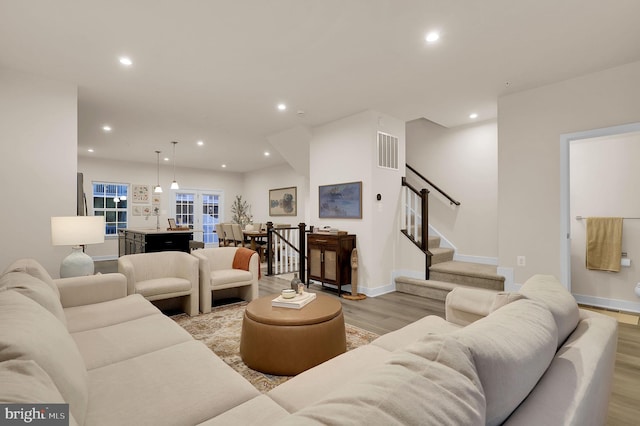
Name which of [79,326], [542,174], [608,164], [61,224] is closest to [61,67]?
[61,224]

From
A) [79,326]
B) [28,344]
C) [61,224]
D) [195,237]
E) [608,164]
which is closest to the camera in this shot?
[28,344]

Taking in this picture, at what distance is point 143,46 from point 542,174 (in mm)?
4620

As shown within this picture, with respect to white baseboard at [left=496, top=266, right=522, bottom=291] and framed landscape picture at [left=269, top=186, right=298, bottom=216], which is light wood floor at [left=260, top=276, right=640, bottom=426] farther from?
framed landscape picture at [left=269, top=186, right=298, bottom=216]

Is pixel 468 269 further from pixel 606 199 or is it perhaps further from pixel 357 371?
pixel 357 371

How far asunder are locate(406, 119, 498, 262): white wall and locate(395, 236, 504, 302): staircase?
57cm

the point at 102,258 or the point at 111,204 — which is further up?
the point at 111,204

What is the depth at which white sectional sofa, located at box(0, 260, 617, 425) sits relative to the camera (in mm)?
Answer: 576

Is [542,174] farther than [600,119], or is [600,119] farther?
[542,174]

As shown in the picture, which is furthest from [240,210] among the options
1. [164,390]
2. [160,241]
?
[164,390]

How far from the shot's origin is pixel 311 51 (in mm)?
2926

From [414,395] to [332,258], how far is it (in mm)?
4022

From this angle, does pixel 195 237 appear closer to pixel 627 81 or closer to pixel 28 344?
pixel 28 344

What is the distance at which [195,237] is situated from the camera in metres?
10.2

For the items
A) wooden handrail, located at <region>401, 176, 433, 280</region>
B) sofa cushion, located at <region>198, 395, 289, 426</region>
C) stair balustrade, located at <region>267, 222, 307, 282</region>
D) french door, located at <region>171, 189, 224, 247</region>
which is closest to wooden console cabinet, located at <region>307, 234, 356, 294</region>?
stair balustrade, located at <region>267, 222, 307, 282</region>
